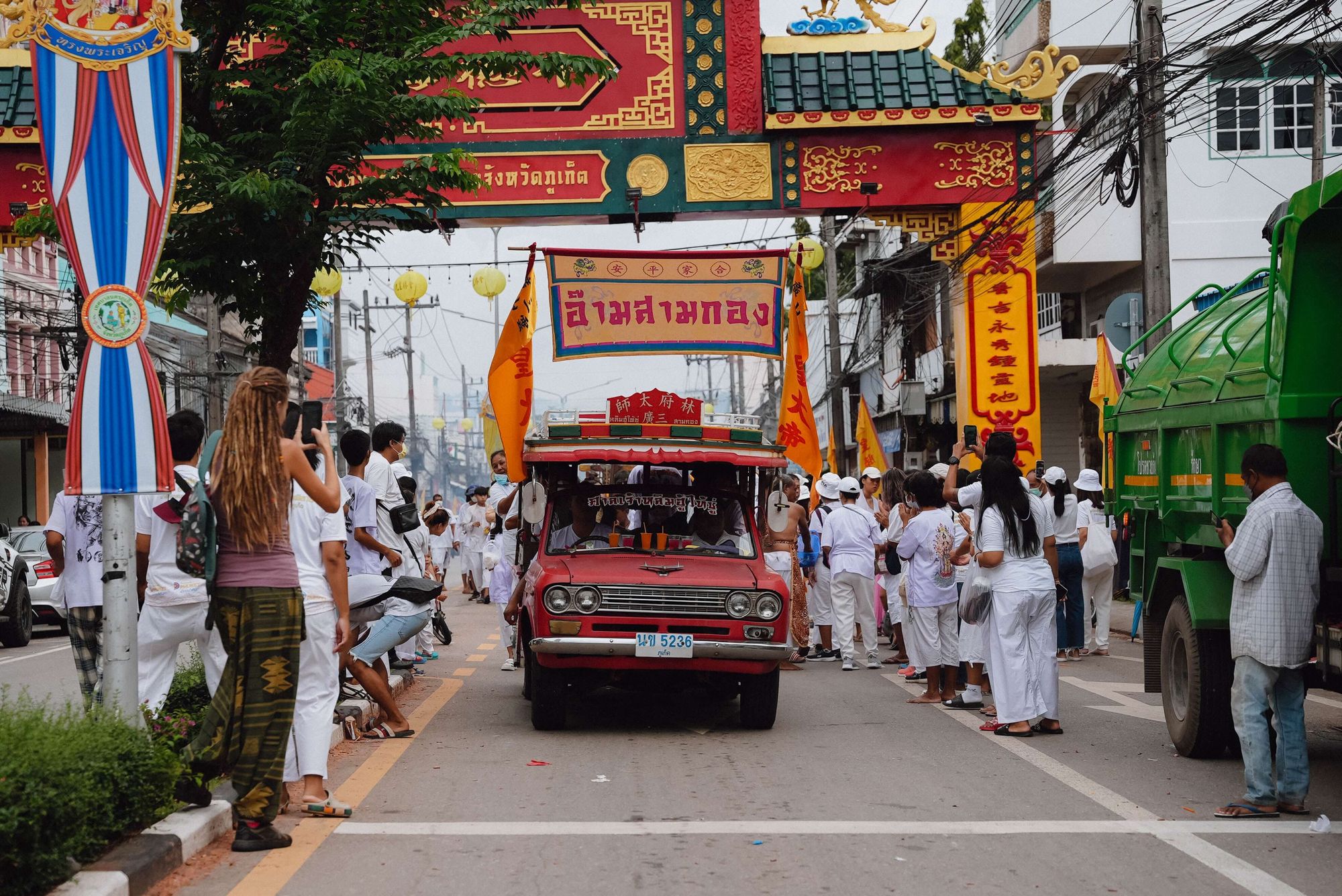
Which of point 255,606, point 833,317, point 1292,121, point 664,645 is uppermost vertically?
point 1292,121

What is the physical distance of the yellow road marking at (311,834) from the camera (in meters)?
5.72

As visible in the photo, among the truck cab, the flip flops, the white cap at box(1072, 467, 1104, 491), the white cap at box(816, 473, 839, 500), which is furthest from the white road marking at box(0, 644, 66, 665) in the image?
the white cap at box(1072, 467, 1104, 491)

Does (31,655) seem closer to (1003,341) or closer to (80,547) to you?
(80,547)

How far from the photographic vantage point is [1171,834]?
21.6 ft

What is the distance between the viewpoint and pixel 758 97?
18781 millimetres

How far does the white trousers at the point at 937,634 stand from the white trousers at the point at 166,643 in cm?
630

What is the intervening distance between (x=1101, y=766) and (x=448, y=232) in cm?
653

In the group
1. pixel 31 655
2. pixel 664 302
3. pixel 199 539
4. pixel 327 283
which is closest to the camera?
pixel 199 539

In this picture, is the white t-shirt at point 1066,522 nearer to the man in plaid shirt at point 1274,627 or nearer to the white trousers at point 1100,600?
the white trousers at point 1100,600

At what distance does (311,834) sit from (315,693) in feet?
2.09

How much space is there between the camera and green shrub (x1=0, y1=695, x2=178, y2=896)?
4.77m

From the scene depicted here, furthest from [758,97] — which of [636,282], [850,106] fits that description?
[636,282]

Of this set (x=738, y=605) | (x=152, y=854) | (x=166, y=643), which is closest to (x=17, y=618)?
(x=738, y=605)

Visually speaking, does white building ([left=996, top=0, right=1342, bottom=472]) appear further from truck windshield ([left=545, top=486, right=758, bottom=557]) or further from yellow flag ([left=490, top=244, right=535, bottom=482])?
truck windshield ([left=545, top=486, right=758, bottom=557])
